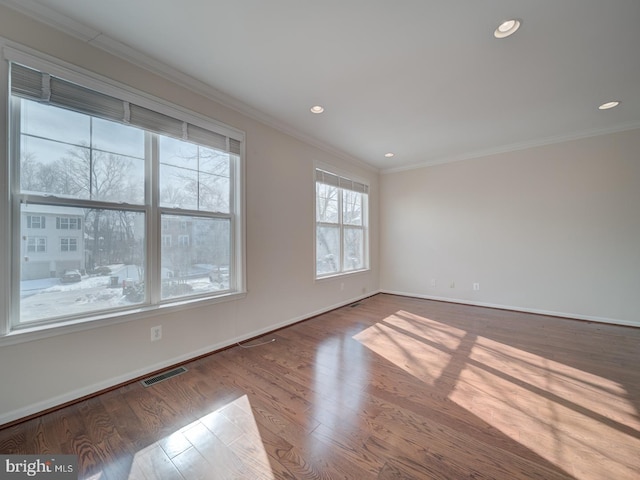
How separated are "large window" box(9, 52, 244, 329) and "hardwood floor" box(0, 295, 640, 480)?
0.77 m

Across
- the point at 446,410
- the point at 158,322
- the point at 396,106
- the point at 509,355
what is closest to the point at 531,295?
the point at 509,355

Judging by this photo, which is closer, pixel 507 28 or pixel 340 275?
pixel 507 28

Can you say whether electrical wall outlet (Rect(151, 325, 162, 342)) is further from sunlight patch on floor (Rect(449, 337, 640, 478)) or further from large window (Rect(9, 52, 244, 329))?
sunlight patch on floor (Rect(449, 337, 640, 478))

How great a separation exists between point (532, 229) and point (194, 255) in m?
4.87

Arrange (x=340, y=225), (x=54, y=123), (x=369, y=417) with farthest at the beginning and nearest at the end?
(x=340, y=225) → (x=54, y=123) → (x=369, y=417)

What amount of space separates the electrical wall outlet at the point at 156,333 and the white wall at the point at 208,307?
0.04 metres

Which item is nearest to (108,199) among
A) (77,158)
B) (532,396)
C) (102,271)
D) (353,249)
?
(77,158)

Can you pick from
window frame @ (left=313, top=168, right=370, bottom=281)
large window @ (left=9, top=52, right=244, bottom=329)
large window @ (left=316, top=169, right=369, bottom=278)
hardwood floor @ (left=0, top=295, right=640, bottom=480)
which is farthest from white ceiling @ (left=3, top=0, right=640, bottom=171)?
hardwood floor @ (left=0, top=295, right=640, bottom=480)

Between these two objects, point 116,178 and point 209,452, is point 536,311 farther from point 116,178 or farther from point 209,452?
point 116,178

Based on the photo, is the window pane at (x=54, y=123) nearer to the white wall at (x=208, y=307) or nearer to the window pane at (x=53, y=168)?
the window pane at (x=53, y=168)

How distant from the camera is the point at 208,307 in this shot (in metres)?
2.62

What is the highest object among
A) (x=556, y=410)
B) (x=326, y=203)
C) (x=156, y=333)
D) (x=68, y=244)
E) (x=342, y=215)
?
(x=326, y=203)

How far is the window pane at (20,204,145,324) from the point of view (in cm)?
174

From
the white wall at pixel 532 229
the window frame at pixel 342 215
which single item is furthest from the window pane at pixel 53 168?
the white wall at pixel 532 229
